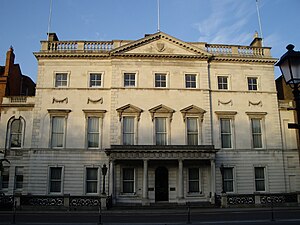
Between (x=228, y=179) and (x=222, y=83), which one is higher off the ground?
(x=222, y=83)

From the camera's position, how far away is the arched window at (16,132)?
29453mm

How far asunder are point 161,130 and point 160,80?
5.14 meters

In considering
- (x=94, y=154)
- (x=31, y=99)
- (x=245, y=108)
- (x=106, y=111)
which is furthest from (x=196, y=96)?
(x=31, y=99)

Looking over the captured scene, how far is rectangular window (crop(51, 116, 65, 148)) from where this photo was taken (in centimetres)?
2853

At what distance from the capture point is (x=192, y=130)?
29.3m

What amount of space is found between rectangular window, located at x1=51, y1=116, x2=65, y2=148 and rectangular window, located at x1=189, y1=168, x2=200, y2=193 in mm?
12575

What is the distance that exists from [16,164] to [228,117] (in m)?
21.2

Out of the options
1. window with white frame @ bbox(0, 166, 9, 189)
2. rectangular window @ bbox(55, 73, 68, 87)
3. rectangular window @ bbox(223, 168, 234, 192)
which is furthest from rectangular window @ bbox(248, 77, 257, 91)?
window with white frame @ bbox(0, 166, 9, 189)

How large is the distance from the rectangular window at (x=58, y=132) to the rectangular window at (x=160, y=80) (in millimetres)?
9934

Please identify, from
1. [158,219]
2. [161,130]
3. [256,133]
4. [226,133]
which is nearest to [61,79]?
[161,130]

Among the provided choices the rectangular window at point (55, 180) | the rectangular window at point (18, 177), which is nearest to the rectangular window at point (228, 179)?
the rectangular window at point (55, 180)

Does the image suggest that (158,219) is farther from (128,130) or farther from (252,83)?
(252,83)

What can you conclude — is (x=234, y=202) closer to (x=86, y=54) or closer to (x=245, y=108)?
(x=245, y=108)

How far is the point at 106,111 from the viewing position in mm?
29047
